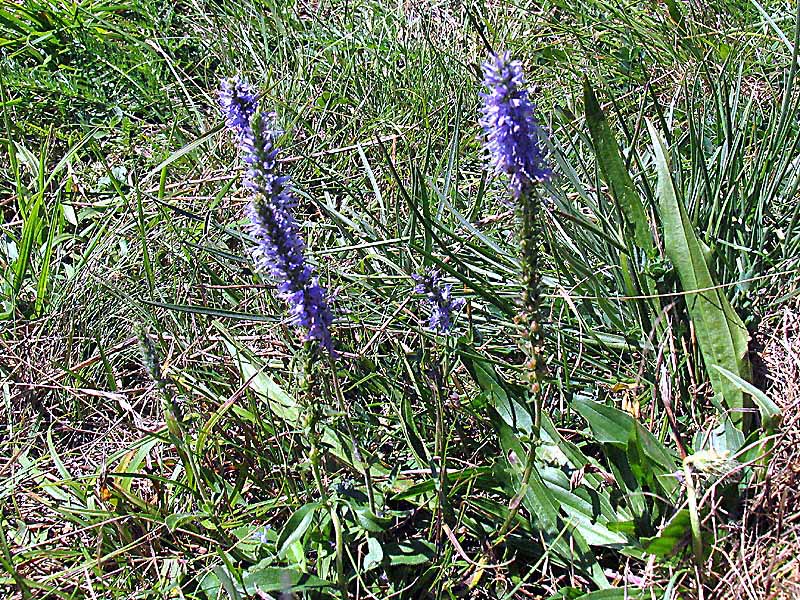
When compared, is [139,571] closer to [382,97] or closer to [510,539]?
[510,539]

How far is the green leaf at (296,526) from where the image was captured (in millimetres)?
2182

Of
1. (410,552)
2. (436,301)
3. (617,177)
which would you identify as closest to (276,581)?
(410,552)

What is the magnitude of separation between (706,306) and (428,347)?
82cm

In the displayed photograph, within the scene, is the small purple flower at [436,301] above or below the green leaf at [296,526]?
above

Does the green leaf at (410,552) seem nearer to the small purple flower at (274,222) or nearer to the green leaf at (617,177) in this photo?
the small purple flower at (274,222)

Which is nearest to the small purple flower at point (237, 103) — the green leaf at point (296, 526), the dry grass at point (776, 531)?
the green leaf at point (296, 526)

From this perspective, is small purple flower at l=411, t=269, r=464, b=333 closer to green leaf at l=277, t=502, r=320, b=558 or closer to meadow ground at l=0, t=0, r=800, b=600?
meadow ground at l=0, t=0, r=800, b=600

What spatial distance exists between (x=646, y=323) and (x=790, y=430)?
524 mm

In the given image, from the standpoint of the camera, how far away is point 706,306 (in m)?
2.38

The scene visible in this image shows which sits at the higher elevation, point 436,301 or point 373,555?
point 436,301

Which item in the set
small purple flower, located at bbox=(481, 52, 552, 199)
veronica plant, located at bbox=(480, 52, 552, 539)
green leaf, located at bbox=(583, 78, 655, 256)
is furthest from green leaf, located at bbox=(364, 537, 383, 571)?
green leaf, located at bbox=(583, 78, 655, 256)

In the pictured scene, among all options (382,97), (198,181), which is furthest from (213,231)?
(382,97)

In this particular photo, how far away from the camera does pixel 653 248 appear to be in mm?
2619

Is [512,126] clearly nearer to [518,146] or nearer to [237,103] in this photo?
[518,146]
